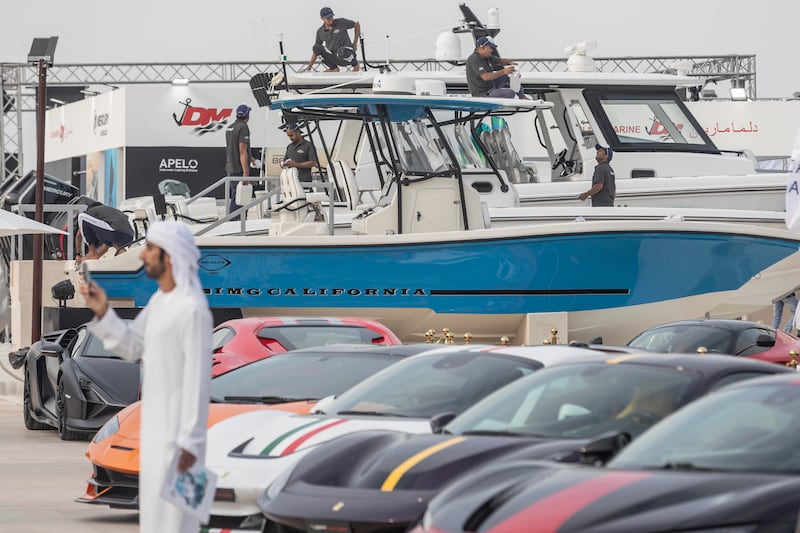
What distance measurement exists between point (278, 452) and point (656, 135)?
13.4 m

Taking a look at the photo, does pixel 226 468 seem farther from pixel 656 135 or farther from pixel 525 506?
pixel 656 135

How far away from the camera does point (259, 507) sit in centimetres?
798

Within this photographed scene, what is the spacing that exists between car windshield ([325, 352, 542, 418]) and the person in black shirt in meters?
10.9

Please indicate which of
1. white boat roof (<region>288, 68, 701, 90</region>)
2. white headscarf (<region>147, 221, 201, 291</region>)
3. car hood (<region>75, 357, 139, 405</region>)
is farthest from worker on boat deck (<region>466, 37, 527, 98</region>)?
white headscarf (<region>147, 221, 201, 291</region>)

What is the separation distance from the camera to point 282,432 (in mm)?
8906

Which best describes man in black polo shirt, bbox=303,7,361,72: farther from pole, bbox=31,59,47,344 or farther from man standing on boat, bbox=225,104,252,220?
pole, bbox=31,59,47,344

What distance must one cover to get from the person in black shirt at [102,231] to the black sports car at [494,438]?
12.3 m

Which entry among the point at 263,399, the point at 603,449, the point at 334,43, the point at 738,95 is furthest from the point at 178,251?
the point at 738,95

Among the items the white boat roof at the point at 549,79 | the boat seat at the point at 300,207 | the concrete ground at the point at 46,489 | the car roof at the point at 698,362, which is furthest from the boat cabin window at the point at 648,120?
the car roof at the point at 698,362

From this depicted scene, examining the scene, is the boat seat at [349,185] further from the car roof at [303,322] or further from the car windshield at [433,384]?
the car windshield at [433,384]

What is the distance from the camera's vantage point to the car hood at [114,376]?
49.0ft

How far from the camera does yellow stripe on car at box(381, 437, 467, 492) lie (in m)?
7.34

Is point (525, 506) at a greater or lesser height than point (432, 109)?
lesser

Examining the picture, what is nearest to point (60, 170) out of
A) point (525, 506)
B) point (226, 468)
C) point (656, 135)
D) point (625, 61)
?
point (625, 61)
